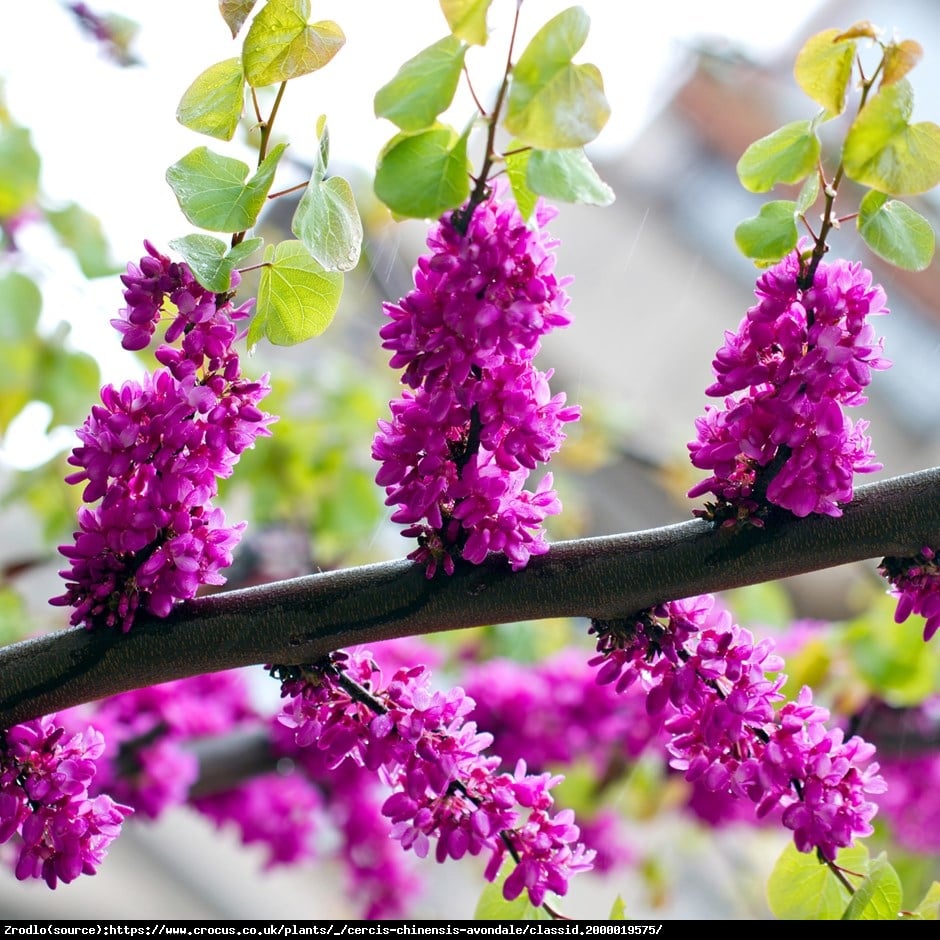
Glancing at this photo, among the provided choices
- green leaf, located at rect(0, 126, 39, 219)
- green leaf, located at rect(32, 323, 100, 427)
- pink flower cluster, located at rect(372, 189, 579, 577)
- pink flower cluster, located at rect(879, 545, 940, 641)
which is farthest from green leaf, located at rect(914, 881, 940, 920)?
green leaf, located at rect(0, 126, 39, 219)

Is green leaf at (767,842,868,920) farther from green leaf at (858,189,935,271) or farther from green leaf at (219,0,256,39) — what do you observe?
green leaf at (219,0,256,39)

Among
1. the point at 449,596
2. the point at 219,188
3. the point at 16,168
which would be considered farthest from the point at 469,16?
the point at 16,168

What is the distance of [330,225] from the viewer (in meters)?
0.46

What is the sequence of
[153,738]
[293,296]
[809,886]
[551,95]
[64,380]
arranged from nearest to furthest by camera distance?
[551,95] < [293,296] < [809,886] < [153,738] < [64,380]

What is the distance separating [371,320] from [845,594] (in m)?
1.53

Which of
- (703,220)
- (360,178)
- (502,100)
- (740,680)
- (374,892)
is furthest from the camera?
(703,220)

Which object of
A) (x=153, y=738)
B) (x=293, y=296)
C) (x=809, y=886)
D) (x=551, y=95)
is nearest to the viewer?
(x=551, y=95)

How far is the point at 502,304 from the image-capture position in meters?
0.43

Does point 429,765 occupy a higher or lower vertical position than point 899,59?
lower

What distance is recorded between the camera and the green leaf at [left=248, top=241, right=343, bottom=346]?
493mm

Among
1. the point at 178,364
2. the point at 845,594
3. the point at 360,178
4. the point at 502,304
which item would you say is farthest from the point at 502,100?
the point at 845,594

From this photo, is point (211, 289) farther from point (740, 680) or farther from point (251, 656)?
point (740, 680)

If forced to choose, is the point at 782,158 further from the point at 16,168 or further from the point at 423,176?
the point at 16,168

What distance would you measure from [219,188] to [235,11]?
0.27ft
